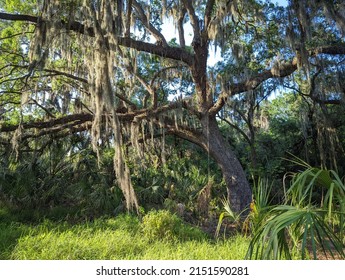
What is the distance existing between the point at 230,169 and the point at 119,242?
12.1 feet

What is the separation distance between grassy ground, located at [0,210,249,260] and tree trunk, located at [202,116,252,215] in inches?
70.5

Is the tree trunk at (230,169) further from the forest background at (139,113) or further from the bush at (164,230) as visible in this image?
the bush at (164,230)

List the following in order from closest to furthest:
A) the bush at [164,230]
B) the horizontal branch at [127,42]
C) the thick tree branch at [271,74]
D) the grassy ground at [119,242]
Answer: the grassy ground at [119,242]
the bush at [164,230]
the horizontal branch at [127,42]
the thick tree branch at [271,74]

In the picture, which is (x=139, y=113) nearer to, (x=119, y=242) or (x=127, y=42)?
(x=127, y=42)

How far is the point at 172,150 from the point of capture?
36.6 feet

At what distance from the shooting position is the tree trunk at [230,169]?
774 centimetres

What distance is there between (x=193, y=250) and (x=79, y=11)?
508 cm

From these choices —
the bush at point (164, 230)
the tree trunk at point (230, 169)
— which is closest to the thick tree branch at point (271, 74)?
the tree trunk at point (230, 169)

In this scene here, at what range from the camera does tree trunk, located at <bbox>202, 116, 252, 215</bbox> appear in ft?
25.4

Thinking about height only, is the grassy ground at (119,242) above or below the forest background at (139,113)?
below

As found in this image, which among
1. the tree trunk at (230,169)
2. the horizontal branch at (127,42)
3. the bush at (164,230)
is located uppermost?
the horizontal branch at (127,42)

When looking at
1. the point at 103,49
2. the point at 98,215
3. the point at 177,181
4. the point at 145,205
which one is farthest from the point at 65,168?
the point at 103,49

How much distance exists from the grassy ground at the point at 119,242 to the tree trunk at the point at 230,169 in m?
1.79

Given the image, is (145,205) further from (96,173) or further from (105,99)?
(105,99)
